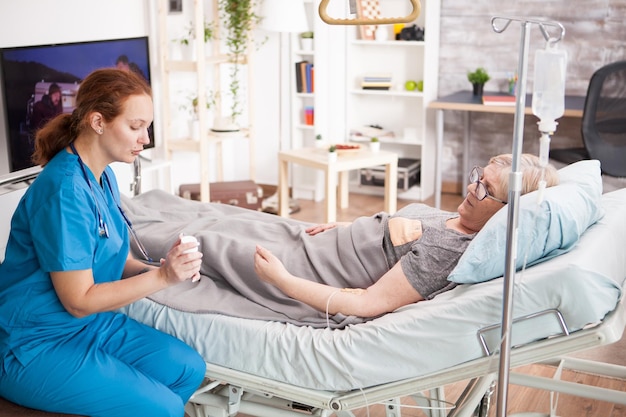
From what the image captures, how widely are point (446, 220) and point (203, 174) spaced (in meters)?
2.32

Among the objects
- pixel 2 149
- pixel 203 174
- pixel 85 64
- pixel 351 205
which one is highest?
pixel 85 64

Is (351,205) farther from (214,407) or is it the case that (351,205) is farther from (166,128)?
(214,407)

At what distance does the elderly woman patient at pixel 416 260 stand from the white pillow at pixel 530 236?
0.13 meters

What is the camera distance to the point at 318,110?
5066 millimetres

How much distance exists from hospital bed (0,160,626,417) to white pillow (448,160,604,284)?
34 millimetres

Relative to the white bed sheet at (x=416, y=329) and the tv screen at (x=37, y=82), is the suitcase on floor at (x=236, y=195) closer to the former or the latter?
the tv screen at (x=37, y=82)

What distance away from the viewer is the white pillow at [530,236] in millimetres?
1910

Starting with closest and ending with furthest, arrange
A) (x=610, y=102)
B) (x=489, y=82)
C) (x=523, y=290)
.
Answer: (x=523, y=290), (x=610, y=102), (x=489, y=82)

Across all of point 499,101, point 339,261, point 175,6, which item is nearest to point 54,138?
point 339,261

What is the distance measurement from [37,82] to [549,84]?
2355mm

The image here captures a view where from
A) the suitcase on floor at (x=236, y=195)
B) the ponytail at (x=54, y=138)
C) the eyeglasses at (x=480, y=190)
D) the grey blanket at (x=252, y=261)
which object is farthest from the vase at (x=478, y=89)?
the ponytail at (x=54, y=138)

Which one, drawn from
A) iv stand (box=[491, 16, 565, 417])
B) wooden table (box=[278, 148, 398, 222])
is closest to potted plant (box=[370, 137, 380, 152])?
wooden table (box=[278, 148, 398, 222])

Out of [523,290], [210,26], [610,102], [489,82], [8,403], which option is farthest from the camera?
[489,82]

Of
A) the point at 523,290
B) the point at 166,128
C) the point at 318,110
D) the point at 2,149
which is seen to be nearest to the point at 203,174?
the point at 166,128
